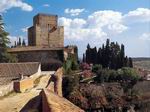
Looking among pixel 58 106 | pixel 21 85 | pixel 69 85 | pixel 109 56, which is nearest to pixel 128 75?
pixel 109 56

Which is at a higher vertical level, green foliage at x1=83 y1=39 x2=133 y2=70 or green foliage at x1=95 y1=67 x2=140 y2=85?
green foliage at x1=83 y1=39 x2=133 y2=70

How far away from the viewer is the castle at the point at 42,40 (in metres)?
56.5

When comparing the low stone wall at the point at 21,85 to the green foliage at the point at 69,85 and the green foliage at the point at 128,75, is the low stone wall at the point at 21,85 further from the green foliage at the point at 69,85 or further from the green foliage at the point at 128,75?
the green foliage at the point at 128,75

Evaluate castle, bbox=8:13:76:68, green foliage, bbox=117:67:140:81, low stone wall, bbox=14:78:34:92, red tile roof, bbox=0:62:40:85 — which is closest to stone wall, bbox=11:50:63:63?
castle, bbox=8:13:76:68

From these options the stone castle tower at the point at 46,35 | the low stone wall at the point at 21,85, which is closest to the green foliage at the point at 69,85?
the low stone wall at the point at 21,85

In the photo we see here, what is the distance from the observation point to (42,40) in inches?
2584

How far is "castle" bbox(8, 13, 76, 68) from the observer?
5647 cm

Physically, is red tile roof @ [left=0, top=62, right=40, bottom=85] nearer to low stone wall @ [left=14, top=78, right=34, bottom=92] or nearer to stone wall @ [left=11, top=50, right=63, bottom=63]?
low stone wall @ [left=14, top=78, right=34, bottom=92]

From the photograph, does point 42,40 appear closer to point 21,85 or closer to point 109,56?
point 109,56

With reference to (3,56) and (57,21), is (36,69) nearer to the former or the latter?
(3,56)

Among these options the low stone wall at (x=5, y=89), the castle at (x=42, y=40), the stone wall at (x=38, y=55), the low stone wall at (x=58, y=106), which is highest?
the castle at (x=42, y=40)

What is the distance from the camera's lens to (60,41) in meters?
65.1

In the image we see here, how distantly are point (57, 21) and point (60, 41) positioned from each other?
17.9ft

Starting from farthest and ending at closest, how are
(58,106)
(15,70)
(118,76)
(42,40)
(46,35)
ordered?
1. (42,40)
2. (46,35)
3. (118,76)
4. (15,70)
5. (58,106)
